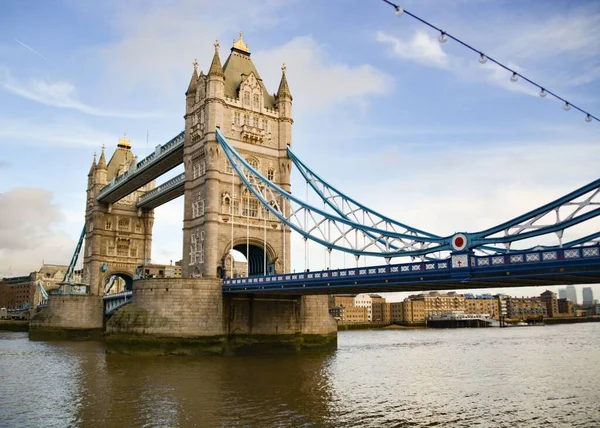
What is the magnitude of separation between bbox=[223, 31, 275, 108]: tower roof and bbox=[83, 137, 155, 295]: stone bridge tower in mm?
26321

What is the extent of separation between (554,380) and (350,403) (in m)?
11.9

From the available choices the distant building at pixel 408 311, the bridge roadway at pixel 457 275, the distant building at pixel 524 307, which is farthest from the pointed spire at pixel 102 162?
the distant building at pixel 524 307

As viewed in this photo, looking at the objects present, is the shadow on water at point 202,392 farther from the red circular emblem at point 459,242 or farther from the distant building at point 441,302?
the distant building at point 441,302

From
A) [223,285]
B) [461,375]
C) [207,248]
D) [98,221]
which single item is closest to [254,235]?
[207,248]

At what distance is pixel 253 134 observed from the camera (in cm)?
4766

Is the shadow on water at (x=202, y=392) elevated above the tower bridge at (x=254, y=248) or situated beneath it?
situated beneath

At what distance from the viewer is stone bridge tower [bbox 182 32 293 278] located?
4475cm

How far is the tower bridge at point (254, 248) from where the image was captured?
83.3ft

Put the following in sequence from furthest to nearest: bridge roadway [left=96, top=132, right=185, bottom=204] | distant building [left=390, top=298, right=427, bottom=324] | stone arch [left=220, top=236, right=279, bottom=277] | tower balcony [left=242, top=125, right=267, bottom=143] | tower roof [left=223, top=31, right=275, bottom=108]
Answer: distant building [left=390, top=298, right=427, bottom=324], bridge roadway [left=96, top=132, right=185, bottom=204], tower roof [left=223, top=31, right=275, bottom=108], tower balcony [left=242, top=125, right=267, bottom=143], stone arch [left=220, top=236, right=279, bottom=277]

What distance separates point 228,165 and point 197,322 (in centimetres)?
1323

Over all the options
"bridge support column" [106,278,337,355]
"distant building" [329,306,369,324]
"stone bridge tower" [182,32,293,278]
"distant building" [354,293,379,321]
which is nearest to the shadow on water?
"bridge support column" [106,278,337,355]

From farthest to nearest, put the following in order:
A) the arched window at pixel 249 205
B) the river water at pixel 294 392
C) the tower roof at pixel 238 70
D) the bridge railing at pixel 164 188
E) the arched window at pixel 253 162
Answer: the bridge railing at pixel 164 188 < the tower roof at pixel 238 70 < the arched window at pixel 253 162 < the arched window at pixel 249 205 < the river water at pixel 294 392

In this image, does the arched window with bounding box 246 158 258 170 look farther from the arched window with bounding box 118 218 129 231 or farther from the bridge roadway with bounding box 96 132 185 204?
the arched window with bounding box 118 218 129 231

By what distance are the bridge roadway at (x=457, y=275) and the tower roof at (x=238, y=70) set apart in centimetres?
1758
